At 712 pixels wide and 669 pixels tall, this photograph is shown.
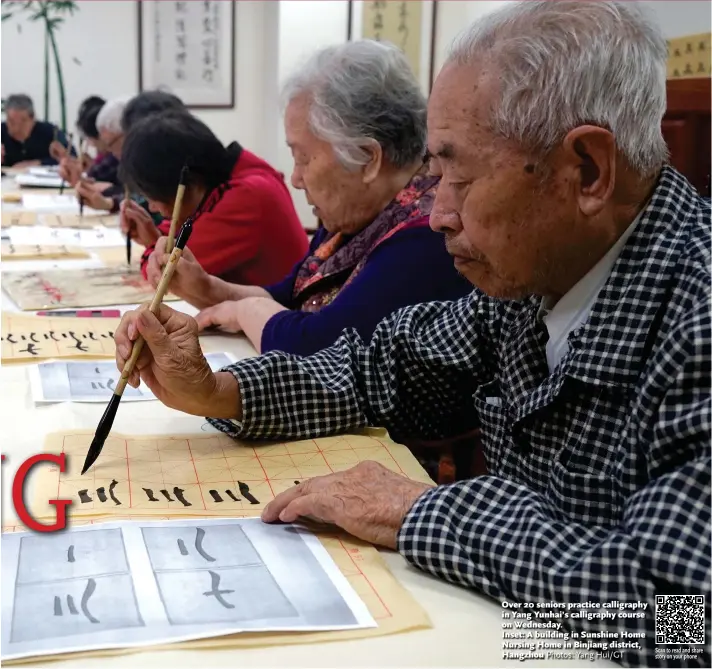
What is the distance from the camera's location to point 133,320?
3.69 ft

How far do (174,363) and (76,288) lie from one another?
39.4 inches

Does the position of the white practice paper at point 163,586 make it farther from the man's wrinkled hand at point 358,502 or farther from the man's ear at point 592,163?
the man's ear at point 592,163

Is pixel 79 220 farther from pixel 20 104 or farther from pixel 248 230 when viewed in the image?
pixel 20 104

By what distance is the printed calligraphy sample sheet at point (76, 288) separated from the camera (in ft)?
6.23

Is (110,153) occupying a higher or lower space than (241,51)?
lower

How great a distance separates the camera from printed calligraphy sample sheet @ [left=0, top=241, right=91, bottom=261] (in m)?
2.40

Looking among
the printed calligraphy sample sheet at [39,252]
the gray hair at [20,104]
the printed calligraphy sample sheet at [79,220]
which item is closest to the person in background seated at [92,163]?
the printed calligraphy sample sheet at [79,220]

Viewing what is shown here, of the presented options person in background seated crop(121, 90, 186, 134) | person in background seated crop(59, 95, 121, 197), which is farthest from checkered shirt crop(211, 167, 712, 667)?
person in background seated crop(59, 95, 121, 197)

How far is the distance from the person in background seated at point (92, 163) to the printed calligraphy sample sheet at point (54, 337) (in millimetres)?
2115

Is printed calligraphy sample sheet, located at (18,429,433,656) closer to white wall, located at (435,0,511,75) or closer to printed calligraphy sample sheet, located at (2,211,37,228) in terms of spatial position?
printed calligraphy sample sheet, located at (2,211,37,228)

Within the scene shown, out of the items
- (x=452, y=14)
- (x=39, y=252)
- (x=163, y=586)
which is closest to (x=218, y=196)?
(x=39, y=252)

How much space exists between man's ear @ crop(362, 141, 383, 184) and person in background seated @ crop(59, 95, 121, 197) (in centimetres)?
234

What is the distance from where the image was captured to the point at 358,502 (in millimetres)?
891

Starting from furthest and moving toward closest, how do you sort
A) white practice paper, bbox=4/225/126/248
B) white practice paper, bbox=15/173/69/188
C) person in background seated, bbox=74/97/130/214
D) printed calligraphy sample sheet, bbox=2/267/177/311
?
white practice paper, bbox=15/173/69/188
person in background seated, bbox=74/97/130/214
white practice paper, bbox=4/225/126/248
printed calligraphy sample sheet, bbox=2/267/177/311
